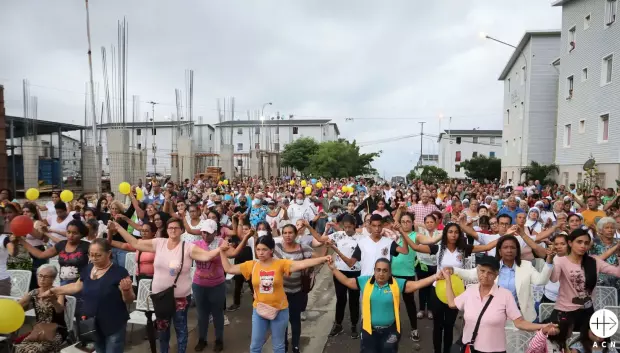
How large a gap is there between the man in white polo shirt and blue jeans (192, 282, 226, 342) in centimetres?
167

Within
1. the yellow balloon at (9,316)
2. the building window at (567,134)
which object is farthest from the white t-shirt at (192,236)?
the building window at (567,134)

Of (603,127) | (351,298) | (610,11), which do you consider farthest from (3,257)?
(610,11)

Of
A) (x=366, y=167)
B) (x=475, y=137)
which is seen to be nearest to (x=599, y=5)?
(x=366, y=167)

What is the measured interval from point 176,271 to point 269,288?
111cm

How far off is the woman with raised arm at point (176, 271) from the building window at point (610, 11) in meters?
21.0

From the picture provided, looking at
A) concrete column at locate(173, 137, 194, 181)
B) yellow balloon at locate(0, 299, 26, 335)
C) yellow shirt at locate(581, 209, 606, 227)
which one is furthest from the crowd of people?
concrete column at locate(173, 137, 194, 181)

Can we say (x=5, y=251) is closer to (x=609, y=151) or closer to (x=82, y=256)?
(x=82, y=256)

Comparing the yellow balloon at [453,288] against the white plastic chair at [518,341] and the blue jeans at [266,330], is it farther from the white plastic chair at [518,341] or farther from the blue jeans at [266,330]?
the blue jeans at [266,330]

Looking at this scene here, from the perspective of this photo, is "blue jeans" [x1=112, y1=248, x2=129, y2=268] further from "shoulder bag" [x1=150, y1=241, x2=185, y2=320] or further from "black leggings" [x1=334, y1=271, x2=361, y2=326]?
"black leggings" [x1=334, y1=271, x2=361, y2=326]

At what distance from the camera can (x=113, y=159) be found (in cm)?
1552

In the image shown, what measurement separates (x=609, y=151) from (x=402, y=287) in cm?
1827

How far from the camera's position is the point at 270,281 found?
12.9 feet

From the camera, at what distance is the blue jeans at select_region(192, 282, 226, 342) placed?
15.5ft

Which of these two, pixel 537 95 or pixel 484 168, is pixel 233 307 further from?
pixel 484 168
